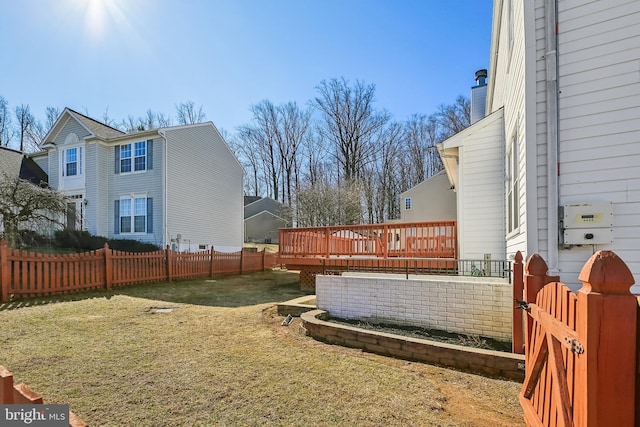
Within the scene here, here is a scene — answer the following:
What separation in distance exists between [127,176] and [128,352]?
1429cm

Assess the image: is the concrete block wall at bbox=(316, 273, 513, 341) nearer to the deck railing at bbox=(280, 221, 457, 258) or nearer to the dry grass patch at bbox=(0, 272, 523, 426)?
the dry grass patch at bbox=(0, 272, 523, 426)

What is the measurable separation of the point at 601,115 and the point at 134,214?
1742cm

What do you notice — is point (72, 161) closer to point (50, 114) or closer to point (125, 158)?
point (125, 158)

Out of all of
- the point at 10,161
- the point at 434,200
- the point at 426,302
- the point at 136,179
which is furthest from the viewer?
the point at 434,200

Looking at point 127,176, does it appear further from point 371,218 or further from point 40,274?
point 371,218

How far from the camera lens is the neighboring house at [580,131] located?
11.6 feet

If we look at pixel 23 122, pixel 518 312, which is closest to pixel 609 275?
pixel 518 312

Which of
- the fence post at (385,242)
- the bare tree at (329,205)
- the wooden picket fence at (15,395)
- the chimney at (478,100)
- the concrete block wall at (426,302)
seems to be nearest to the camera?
the wooden picket fence at (15,395)

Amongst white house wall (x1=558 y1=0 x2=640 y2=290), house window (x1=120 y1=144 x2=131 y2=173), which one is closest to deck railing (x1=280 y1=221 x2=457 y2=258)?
white house wall (x1=558 y1=0 x2=640 y2=290)

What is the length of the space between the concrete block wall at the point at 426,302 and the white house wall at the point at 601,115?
1315mm

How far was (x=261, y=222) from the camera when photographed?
111 ft

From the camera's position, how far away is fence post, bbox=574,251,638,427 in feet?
4.41

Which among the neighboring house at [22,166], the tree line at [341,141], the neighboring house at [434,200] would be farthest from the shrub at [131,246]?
the tree line at [341,141]

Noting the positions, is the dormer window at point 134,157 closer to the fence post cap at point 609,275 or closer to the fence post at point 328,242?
the fence post at point 328,242
